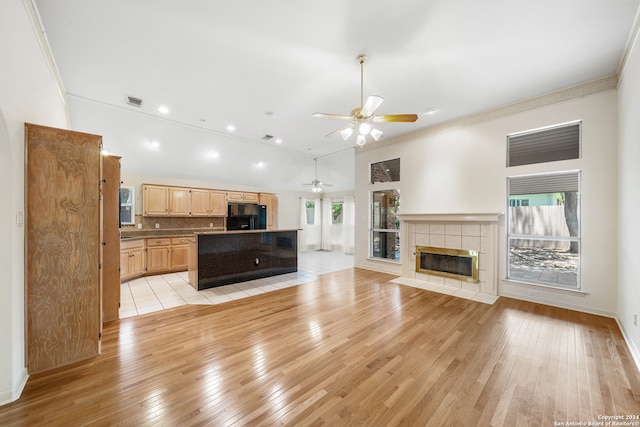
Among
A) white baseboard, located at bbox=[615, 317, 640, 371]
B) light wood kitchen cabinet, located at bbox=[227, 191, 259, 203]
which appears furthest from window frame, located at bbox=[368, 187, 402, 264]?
light wood kitchen cabinet, located at bbox=[227, 191, 259, 203]

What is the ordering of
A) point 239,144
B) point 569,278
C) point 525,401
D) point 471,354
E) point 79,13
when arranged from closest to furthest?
point 525,401, point 79,13, point 471,354, point 569,278, point 239,144

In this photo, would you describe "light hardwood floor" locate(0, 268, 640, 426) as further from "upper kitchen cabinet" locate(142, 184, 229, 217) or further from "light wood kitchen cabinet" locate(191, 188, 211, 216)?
"light wood kitchen cabinet" locate(191, 188, 211, 216)

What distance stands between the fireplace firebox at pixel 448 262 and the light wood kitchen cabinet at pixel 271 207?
16.5 feet

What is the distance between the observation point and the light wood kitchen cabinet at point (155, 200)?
604 centimetres

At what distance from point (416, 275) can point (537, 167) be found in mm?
2832

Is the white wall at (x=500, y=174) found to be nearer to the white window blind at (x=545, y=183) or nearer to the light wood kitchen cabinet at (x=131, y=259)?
the white window blind at (x=545, y=183)

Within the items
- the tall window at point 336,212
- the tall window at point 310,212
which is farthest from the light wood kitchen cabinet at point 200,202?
the tall window at point 336,212

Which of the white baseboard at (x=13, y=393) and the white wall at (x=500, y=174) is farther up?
the white wall at (x=500, y=174)

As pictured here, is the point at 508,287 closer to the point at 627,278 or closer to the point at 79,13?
the point at 627,278

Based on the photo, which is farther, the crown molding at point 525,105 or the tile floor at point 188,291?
the tile floor at point 188,291

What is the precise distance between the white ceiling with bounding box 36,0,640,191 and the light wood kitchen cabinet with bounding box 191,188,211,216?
6.72ft

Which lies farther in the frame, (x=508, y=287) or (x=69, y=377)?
(x=508, y=287)

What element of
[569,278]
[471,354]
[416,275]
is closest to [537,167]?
[569,278]

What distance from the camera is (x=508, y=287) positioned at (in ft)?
13.7
